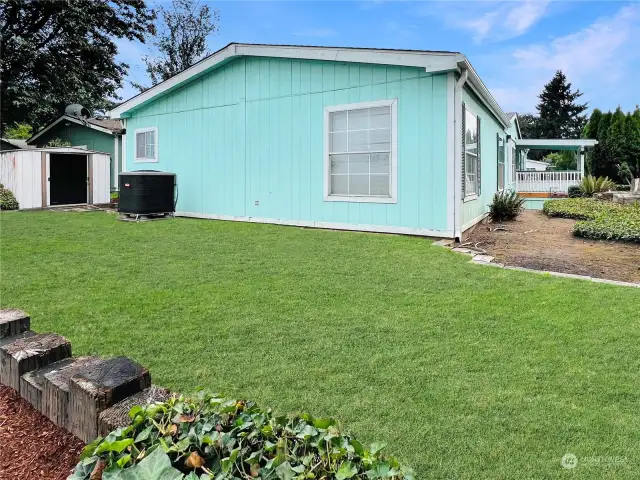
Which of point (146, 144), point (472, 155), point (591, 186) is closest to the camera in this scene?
point (472, 155)

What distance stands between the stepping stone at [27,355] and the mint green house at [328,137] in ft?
19.4

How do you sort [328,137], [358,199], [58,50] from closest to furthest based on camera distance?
1. [358,199]
2. [328,137]
3. [58,50]

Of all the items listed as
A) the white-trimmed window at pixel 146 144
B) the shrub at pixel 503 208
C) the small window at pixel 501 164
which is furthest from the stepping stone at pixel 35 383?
the small window at pixel 501 164

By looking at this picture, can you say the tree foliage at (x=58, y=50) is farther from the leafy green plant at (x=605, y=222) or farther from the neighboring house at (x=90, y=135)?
the leafy green plant at (x=605, y=222)

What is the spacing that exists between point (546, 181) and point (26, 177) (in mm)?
17440

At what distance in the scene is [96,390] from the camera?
5.60 feet

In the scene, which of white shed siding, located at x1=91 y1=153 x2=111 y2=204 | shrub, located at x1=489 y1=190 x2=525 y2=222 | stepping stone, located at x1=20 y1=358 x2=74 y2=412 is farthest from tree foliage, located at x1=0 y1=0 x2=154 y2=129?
stepping stone, located at x1=20 y1=358 x2=74 y2=412

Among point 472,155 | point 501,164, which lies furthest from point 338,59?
point 501,164

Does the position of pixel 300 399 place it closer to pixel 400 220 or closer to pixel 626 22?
pixel 400 220

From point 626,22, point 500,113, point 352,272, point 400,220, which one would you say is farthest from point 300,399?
point 626,22

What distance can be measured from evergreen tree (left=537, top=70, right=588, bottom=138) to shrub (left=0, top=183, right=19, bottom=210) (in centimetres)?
4542

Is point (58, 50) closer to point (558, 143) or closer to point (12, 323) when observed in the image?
point (558, 143)

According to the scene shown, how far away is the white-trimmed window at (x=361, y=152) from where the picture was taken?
759 centimetres

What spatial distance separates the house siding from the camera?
26.5ft
